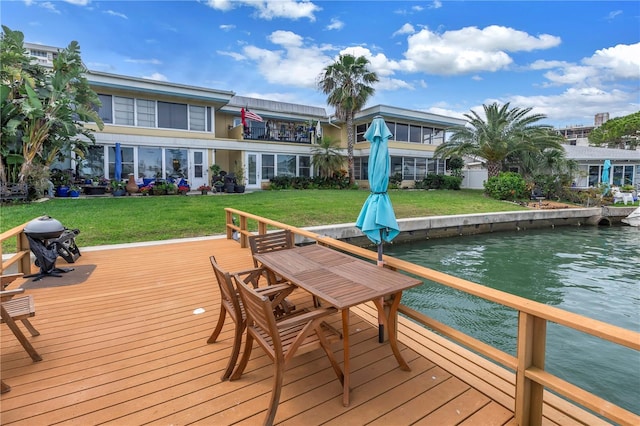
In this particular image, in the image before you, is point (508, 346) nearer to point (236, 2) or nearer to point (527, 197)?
point (236, 2)

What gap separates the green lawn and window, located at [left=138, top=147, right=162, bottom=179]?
4.62 meters

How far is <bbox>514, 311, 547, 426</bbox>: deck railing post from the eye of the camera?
81.3 inches

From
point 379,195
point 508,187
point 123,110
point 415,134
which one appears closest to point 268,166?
point 123,110

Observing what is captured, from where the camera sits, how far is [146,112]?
18.0 metres

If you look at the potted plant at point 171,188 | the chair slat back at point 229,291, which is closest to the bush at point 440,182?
the potted plant at point 171,188

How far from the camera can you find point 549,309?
1.97m

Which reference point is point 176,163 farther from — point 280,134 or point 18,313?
point 18,313

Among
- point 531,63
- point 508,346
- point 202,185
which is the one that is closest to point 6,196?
point 202,185

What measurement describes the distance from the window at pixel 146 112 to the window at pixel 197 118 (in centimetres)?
191

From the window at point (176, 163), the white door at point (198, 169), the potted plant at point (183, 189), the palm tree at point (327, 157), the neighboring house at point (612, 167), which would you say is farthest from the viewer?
the neighboring house at point (612, 167)

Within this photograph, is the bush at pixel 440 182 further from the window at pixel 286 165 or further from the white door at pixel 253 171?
the white door at pixel 253 171

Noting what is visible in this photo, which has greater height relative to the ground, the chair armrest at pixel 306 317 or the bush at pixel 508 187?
the bush at pixel 508 187

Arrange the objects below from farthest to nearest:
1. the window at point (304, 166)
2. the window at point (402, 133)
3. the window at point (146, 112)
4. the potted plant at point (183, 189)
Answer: the window at point (402, 133) < the window at point (304, 166) < the window at point (146, 112) < the potted plant at point (183, 189)

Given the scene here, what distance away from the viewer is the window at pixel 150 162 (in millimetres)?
17264
